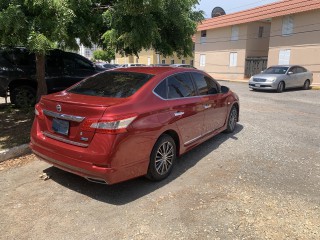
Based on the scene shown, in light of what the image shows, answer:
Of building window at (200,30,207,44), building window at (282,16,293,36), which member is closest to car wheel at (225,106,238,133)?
building window at (282,16,293,36)

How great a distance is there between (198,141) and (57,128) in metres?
2.45

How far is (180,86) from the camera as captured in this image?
489 centimetres

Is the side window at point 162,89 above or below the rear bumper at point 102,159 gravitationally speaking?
above

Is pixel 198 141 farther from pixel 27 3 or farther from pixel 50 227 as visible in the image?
pixel 27 3

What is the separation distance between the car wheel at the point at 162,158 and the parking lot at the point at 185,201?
15cm

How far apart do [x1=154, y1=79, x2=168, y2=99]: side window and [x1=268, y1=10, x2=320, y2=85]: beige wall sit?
20766mm

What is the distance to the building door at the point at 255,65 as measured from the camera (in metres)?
27.5

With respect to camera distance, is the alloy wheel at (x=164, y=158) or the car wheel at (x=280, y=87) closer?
the alloy wheel at (x=164, y=158)

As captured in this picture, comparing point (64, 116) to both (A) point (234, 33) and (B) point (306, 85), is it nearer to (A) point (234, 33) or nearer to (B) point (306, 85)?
(B) point (306, 85)

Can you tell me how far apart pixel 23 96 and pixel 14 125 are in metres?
2.19

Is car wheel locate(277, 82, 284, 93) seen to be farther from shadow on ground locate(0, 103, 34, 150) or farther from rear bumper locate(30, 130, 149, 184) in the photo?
rear bumper locate(30, 130, 149, 184)

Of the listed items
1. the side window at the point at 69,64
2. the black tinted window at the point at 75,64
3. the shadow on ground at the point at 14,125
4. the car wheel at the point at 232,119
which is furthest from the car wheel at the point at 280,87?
the shadow on ground at the point at 14,125

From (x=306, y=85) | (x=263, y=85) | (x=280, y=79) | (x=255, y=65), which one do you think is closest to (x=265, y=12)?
(x=255, y=65)

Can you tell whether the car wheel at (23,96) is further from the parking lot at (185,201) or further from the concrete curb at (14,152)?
the parking lot at (185,201)
